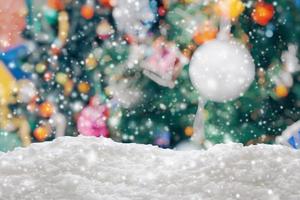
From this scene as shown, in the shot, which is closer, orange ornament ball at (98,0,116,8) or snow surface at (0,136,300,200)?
snow surface at (0,136,300,200)

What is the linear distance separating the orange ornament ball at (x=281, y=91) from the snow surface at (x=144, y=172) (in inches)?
90.4

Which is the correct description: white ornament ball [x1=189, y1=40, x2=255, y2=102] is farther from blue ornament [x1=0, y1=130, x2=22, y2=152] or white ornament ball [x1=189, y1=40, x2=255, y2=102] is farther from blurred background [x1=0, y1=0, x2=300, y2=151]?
blue ornament [x1=0, y1=130, x2=22, y2=152]

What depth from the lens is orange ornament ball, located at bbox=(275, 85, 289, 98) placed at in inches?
170

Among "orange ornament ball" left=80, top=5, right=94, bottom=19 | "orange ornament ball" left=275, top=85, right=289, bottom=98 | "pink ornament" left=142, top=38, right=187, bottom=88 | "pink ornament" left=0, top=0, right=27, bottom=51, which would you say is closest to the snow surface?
"pink ornament" left=142, top=38, right=187, bottom=88

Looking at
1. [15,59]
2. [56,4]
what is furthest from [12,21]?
[56,4]

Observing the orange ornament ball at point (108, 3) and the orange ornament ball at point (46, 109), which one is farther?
the orange ornament ball at point (46, 109)

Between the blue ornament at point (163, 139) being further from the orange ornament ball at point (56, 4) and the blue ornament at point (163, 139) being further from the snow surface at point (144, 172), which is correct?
the snow surface at point (144, 172)

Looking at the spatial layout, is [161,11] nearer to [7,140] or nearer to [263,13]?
[263,13]

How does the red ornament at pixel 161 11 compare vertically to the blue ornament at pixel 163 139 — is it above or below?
above

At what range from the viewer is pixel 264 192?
1.74 m

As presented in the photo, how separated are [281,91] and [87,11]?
70.8 inches

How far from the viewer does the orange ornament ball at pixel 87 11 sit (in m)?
4.49

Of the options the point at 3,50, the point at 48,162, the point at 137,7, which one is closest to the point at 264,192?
the point at 48,162

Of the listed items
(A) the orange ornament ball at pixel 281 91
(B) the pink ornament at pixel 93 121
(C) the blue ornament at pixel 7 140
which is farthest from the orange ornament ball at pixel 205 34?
(C) the blue ornament at pixel 7 140
